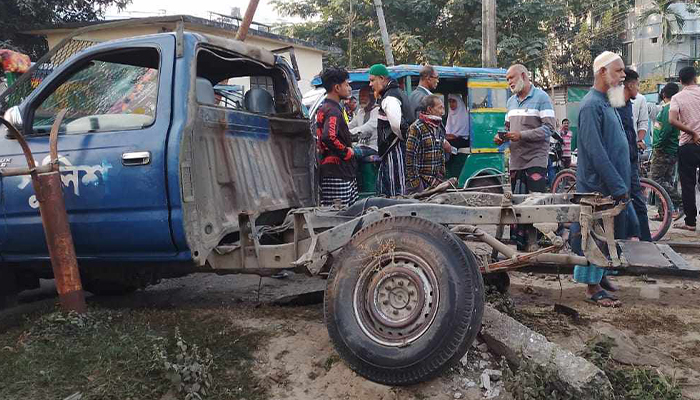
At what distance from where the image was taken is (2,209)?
367 centimetres

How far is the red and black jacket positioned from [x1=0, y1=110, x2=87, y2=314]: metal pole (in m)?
1.98

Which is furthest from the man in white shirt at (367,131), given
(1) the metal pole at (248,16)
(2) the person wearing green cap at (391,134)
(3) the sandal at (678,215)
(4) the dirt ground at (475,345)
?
(3) the sandal at (678,215)

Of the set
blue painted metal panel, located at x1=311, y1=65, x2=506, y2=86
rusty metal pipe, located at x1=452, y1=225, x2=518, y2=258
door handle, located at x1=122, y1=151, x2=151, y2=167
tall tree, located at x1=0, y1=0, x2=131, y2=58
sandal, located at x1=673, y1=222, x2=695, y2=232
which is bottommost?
sandal, located at x1=673, y1=222, x2=695, y2=232

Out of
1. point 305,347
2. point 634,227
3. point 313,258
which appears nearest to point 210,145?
point 313,258

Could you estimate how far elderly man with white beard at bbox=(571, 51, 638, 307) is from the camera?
4176 millimetres

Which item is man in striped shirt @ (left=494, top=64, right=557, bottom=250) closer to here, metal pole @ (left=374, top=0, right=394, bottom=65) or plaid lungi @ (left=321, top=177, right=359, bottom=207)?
plaid lungi @ (left=321, top=177, right=359, bottom=207)

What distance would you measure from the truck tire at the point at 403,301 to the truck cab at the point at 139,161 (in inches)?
40.0

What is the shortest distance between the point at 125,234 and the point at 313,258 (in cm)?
117

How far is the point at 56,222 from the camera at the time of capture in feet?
11.0

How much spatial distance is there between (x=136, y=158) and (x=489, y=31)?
35.3 ft

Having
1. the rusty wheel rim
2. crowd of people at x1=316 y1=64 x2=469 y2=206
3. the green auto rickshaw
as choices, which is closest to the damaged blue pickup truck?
the rusty wheel rim

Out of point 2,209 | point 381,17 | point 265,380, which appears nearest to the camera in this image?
point 265,380

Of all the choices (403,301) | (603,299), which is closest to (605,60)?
(603,299)

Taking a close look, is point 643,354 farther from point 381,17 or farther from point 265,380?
point 381,17
